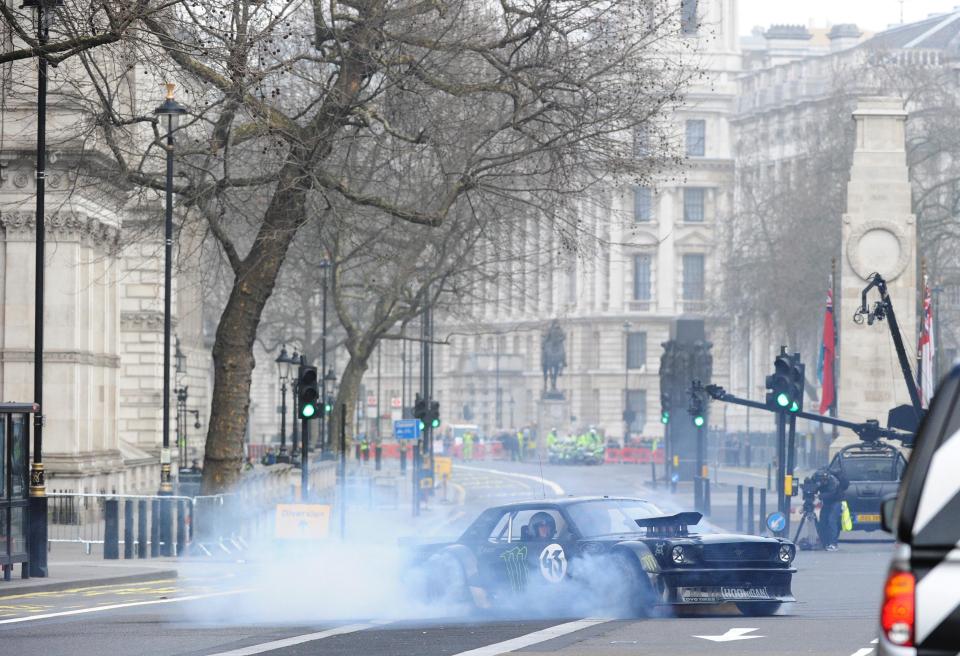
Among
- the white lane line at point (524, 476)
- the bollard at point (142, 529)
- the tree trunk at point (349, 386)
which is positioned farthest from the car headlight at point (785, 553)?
the white lane line at point (524, 476)

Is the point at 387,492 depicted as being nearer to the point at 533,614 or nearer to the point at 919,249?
the point at 919,249

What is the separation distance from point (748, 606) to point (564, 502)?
2.00 metres

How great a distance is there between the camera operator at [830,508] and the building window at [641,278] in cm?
10945

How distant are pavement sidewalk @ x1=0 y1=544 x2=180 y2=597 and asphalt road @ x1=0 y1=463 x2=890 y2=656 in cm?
30

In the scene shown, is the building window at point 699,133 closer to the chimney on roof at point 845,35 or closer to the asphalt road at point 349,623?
the chimney on roof at point 845,35

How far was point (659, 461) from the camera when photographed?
328 feet

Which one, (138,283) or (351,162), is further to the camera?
(138,283)

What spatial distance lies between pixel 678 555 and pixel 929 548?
11063mm

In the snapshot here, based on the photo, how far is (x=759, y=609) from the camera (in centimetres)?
1828

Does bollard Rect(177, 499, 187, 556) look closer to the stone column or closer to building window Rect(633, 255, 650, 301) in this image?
the stone column

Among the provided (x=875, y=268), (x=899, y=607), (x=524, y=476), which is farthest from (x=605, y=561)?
(x=524, y=476)

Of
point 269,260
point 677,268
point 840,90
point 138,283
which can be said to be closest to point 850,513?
point 269,260

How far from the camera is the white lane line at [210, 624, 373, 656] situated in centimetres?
1488

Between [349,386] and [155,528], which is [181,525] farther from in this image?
[349,386]
